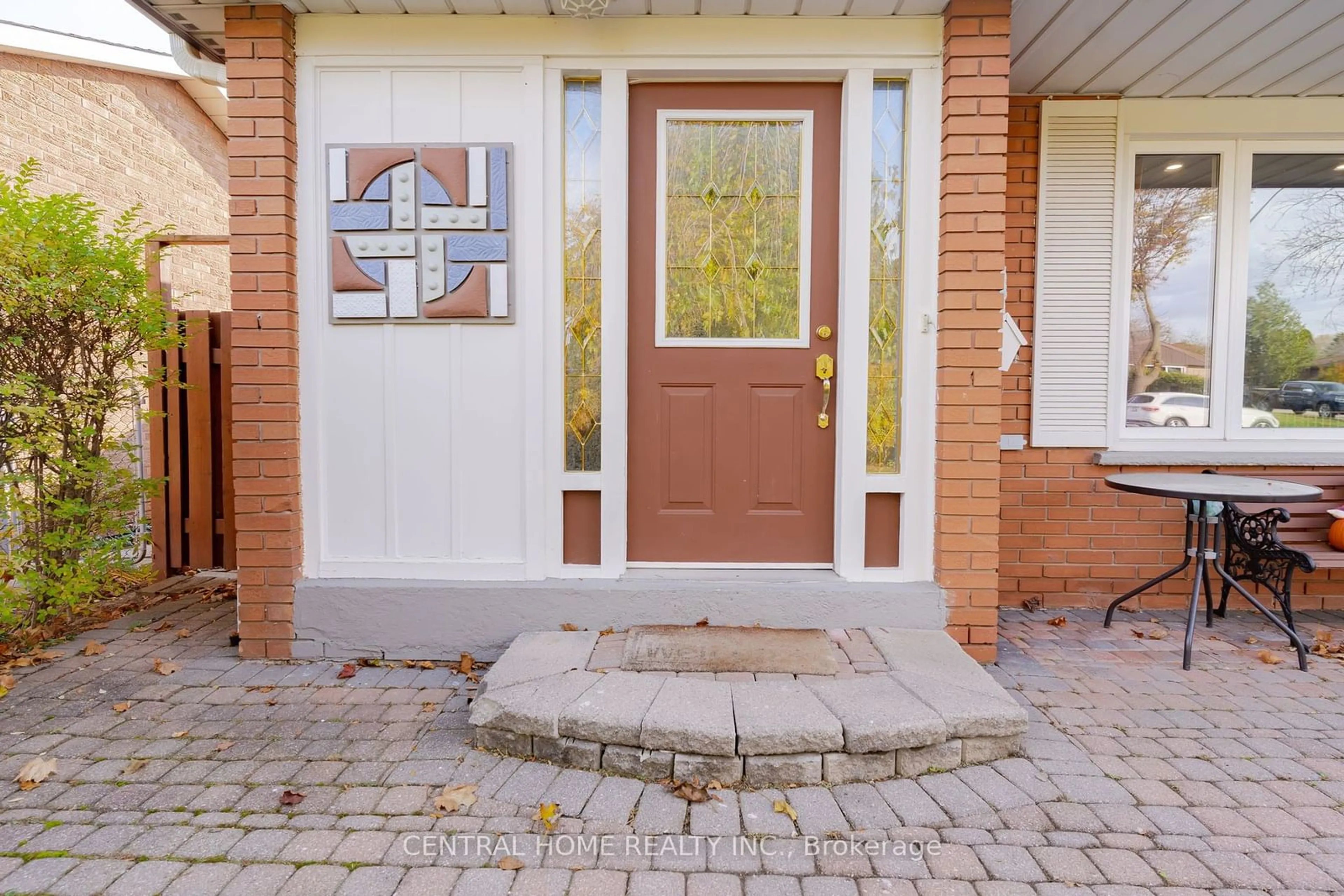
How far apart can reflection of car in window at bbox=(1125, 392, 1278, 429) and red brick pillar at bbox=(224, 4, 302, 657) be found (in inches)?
191

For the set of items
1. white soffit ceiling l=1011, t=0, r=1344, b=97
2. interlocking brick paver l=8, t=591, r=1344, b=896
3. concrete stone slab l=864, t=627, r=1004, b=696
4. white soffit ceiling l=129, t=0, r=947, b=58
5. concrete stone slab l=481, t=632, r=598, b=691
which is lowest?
interlocking brick paver l=8, t=591, r=1344, b=896

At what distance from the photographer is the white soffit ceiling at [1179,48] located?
3.20 m

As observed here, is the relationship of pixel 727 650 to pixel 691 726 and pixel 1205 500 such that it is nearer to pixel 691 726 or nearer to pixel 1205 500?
pixel 691 726

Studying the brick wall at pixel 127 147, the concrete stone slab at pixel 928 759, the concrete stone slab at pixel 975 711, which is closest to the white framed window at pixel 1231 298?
the concrete stone slab at pixel 975 711

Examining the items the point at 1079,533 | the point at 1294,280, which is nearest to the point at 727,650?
the point at 1079,533

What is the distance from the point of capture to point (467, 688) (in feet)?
9.81

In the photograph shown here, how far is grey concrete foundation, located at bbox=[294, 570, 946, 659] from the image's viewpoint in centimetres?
325

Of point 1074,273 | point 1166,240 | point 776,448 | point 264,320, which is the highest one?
point 1166,240

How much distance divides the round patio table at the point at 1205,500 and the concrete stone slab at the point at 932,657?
1.20 meters

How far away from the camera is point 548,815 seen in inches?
81.5

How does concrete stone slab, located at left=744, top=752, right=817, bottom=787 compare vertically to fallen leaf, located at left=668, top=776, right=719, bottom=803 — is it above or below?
above

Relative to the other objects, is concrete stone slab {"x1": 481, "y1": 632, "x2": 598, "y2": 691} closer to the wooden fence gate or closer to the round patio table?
the wooden fence gate

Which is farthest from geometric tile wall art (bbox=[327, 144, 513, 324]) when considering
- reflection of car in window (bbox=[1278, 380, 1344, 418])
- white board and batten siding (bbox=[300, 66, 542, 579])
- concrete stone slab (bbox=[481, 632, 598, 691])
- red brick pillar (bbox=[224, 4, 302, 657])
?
reflection of car in window (bbox=[1278, 380, 1344, 418])

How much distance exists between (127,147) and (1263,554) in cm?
1020
